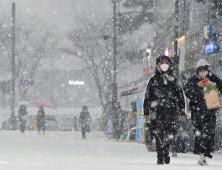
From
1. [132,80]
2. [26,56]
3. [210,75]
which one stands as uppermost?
[26,56]

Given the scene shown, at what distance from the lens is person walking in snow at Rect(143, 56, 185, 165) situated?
710cm

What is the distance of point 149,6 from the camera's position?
3472cm

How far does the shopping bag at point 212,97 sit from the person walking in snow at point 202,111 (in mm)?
74

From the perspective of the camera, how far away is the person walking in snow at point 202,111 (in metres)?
7.74

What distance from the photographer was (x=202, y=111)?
Result: 7758 mm

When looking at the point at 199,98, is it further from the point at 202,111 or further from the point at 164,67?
the point at 164,67

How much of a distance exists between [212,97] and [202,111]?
0.30 m

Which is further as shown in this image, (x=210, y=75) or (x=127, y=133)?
(x=127, y=133)

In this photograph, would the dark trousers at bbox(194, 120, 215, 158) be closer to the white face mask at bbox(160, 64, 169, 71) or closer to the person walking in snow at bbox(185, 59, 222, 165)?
the person walking in snow at bbox(185, 59, 222, 165)

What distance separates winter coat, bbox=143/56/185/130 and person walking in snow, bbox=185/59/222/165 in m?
0.65

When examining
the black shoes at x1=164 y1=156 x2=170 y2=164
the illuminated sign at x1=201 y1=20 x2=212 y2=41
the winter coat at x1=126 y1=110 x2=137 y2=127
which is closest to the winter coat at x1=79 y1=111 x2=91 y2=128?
the winter coat at x1=126 y1=110 x2=137 y2=127

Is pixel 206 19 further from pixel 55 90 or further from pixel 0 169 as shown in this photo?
pixel 55 90

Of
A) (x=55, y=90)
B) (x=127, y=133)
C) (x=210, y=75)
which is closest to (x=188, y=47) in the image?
(x=127, y=133)

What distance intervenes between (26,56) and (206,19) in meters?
22.9
